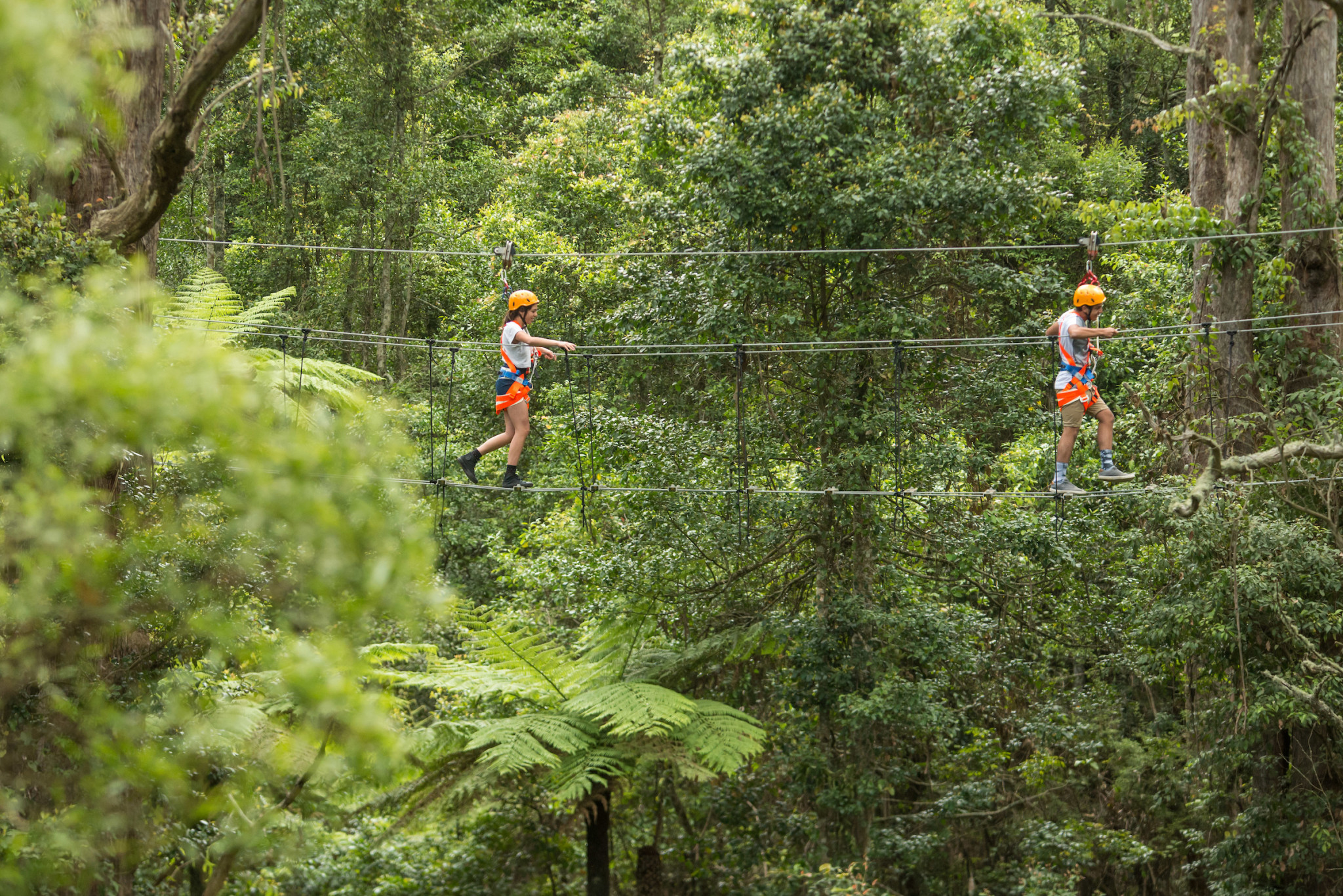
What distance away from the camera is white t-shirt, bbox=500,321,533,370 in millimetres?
6328

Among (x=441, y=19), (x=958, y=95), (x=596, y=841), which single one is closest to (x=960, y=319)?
(x=958, y=95)

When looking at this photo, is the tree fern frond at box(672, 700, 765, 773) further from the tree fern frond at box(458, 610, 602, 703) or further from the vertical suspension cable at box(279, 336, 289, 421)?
the vertical suspension cable at box(279, 336, 289, 421)

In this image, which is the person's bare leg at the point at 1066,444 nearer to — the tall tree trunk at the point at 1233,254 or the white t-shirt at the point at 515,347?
the tall tree trunk at the point at 1233,254

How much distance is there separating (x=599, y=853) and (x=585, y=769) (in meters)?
1.49

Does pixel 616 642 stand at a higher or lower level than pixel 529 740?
higher

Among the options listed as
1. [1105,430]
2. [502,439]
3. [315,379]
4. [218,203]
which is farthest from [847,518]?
[218,203]

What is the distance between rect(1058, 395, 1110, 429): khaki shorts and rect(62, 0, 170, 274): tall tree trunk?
15.9 ft

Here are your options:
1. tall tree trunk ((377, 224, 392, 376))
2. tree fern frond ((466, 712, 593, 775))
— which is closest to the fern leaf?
tree fern frond ((466, 712, 593, 775))

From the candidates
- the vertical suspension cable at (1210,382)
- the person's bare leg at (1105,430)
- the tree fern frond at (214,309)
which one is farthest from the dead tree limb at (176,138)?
the vertical suspension cable at (1210,382)

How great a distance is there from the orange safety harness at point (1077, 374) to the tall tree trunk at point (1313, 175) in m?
1.69

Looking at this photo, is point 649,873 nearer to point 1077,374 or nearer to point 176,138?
point 1077,374

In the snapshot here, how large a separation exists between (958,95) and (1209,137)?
176 cm

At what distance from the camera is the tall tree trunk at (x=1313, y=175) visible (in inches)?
281

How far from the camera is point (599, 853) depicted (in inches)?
328
